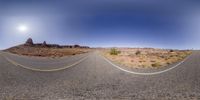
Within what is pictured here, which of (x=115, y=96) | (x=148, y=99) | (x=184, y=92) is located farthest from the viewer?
(x=184, y=92)

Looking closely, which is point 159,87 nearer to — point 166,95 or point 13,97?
point 166,95

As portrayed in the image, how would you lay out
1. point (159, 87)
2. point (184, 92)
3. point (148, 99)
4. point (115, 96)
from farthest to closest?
1. point (159, 87)
2. point (184, 92)
3. point (115, 96)
4. point (148, 99)

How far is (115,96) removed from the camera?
8.35m

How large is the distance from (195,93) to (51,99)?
15.2 feet

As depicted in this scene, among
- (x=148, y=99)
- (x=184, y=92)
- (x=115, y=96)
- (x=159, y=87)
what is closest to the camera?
(x=148, y=99)

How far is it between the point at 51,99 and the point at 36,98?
20.2 inches

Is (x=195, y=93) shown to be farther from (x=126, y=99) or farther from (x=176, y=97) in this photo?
(x=126, y=99)

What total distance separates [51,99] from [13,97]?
1278 mm

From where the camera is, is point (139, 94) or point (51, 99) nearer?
point (51, 99)

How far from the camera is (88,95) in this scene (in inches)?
335

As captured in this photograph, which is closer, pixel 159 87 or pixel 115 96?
pixel 115 96

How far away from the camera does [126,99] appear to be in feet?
25.6

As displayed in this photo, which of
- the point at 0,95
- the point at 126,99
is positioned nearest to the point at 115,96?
the point at 126,99

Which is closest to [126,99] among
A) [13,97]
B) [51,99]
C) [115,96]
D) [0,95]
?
[115,96]
